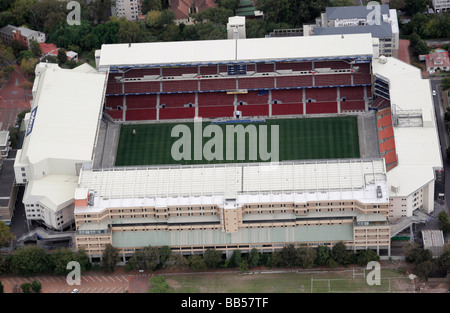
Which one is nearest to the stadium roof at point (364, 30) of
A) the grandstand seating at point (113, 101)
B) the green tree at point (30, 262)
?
the grandstand seating at point (113, 101)

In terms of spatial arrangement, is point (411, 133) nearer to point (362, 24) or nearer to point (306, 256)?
point (306, 256)

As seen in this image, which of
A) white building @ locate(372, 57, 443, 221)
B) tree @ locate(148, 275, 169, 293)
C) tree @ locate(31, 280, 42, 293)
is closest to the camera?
tree @ locate(148, 275, 169, 293)

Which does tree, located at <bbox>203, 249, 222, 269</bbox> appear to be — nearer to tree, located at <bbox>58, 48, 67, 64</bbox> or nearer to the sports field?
the sports field

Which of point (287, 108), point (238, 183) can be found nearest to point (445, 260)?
point (238, 183)

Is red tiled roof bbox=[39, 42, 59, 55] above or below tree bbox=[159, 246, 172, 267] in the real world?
above

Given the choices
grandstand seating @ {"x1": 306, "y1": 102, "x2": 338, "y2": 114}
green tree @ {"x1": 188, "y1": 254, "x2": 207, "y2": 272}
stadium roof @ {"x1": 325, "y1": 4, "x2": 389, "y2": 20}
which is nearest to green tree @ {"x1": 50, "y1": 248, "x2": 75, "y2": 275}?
green tree @ {"x1": 188, "y1": 254, "x2": 207, "y2": 272}

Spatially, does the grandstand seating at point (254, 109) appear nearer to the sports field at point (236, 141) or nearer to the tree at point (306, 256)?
the sports field at point (236, 141)
